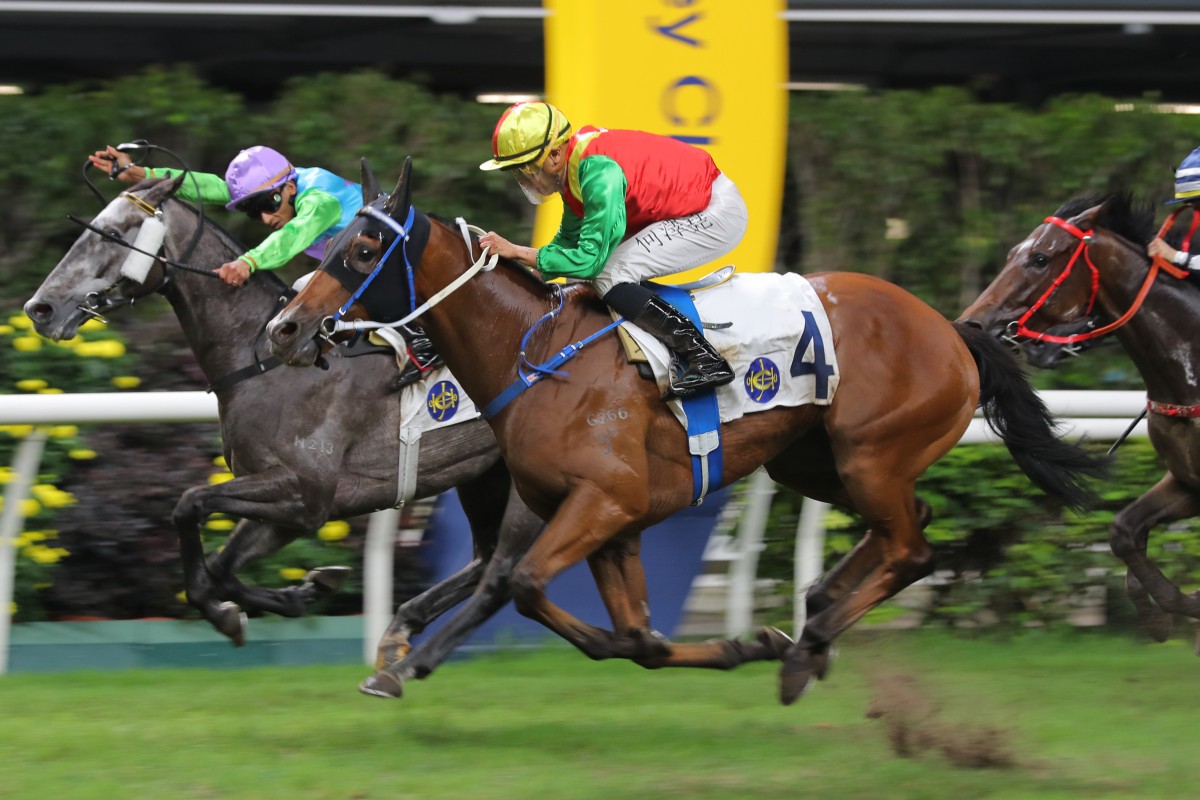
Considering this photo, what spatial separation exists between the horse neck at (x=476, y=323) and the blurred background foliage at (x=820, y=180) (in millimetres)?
1822

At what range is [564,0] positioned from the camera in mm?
5711

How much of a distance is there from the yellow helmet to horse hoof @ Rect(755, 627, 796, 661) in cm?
150

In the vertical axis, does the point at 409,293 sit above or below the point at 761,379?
above

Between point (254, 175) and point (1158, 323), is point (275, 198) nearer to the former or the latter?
point (254, 175)

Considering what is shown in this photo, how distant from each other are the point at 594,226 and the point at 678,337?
399 millimetres

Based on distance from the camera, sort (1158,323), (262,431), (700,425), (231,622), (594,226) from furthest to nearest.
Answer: (1158,323)
(262,431)
(231,622)
(700,425)
(594,226)

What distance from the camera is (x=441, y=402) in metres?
5.41

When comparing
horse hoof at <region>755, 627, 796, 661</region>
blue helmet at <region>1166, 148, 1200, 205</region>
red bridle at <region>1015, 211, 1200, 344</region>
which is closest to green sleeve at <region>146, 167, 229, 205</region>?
horse hoof at <region>755, 627, 796, 661</region>

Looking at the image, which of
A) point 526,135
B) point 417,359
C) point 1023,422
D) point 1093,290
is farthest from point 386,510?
point 1093,290

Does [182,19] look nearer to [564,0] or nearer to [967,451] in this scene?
[564,0]

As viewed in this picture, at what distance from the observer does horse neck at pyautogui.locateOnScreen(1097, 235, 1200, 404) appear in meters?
5.57

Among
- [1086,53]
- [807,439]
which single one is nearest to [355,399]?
[807,439]

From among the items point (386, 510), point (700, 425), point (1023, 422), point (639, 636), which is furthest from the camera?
point (386, 510)

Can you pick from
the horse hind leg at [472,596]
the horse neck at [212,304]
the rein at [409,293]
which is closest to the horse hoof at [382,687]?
the horse hind leg at [472,596]
